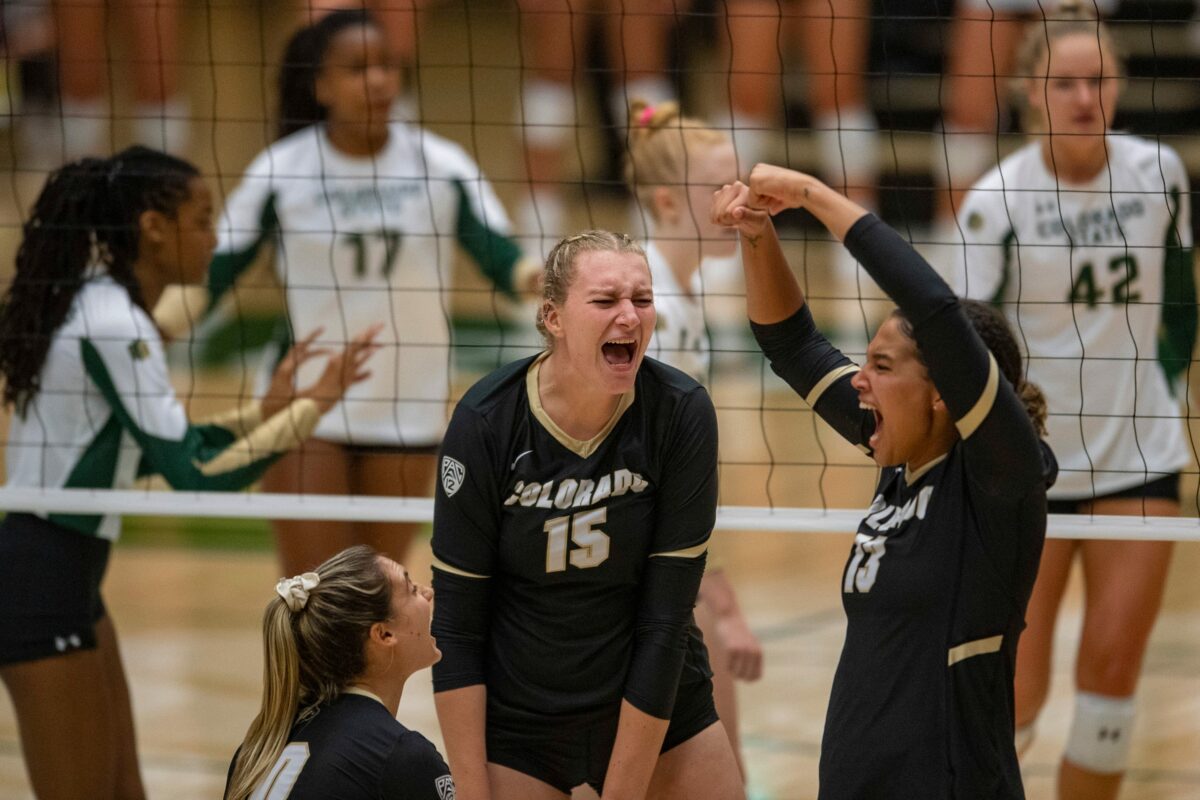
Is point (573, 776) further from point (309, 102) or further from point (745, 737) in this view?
point (309, 102)

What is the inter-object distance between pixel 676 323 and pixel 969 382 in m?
1.47

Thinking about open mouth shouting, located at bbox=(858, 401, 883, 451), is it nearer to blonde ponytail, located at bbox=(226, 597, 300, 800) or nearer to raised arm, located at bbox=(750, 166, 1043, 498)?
raised arm, located at bbox=(750, 166, 1043, 498)

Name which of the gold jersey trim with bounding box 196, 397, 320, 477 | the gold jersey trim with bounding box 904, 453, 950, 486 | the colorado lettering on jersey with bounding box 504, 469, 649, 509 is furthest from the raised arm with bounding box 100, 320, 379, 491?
the gold jersey trim with bounding box 904, 453, 950, 486

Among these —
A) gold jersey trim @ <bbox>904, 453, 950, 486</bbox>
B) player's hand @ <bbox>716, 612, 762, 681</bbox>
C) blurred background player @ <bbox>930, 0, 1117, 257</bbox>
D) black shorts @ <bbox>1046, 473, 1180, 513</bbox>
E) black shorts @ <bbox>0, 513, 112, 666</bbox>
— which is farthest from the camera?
blurred background player @ <bbox>930, 0, 1117, 257</bbox>

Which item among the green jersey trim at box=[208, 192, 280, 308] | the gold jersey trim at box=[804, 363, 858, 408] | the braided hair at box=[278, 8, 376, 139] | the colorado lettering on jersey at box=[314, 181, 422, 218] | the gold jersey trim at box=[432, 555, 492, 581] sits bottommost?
the gold jersey trim at box=[432, 555, 492, 581]

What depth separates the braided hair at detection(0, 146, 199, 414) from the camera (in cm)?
381

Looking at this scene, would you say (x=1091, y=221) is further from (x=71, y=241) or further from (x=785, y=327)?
(x=71, y=241)

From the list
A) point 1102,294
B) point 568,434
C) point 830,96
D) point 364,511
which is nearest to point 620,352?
point 568,434

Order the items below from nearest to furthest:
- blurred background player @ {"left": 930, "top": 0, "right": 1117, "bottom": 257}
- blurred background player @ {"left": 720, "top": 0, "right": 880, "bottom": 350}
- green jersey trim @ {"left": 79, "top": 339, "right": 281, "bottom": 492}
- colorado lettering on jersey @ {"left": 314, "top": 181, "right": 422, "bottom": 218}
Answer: green jersey trim @ {"left": 79, "top": 339, "right": 281, "bottom": 492} → colorado lettering on jersey @ {"left": 314, "top": 181, "right": 422, "bottom": 218} → blurred background player @ {"left": 930, "top": 0, "right": 1117, "bottom": 257} → blurred background player @ {"left": 720, "top": 0, "right": 880, "bottom": 350}

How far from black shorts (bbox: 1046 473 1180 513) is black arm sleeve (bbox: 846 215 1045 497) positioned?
164cm

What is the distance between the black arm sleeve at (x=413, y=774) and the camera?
260 centimetres

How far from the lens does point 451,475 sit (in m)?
2.86

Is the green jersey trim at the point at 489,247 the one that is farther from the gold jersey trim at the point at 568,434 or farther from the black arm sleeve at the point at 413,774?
the black arm sleeve at the point at 413,774

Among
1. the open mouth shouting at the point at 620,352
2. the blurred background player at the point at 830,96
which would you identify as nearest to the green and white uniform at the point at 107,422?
the open mouth shouting at the point at 620,352
